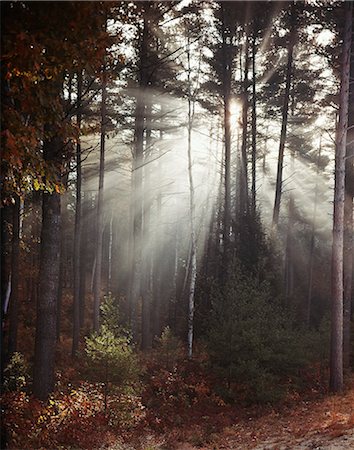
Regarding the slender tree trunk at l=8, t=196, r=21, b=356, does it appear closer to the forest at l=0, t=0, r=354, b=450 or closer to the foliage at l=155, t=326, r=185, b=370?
the forest at l=0, t=0, r=354, b=450

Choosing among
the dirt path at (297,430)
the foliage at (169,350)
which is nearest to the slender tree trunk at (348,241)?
the dirt path at (297,430)

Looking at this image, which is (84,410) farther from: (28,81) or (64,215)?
(64,215)

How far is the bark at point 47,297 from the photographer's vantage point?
8.96 metres

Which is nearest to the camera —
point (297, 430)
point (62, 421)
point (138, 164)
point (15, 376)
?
point (62, 421)

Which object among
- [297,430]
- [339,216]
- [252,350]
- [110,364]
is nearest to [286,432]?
[297,430]

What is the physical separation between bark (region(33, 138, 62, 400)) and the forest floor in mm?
2562

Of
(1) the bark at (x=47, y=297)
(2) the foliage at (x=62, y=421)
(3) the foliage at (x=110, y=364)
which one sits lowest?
(2) the foliage at (x=62, y=421)

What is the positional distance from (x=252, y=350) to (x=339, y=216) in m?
4.38

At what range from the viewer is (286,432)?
9.49m

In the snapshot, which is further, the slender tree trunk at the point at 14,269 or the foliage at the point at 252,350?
the slender tree trunk at the point at 14,269

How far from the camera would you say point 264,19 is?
19312 mm

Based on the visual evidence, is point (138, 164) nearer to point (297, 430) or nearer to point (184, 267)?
point (297, 430)

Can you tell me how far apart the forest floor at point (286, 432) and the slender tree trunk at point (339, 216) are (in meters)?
1.09

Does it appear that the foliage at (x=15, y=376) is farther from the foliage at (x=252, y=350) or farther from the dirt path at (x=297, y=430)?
the foliage at (x=252, y=350)
